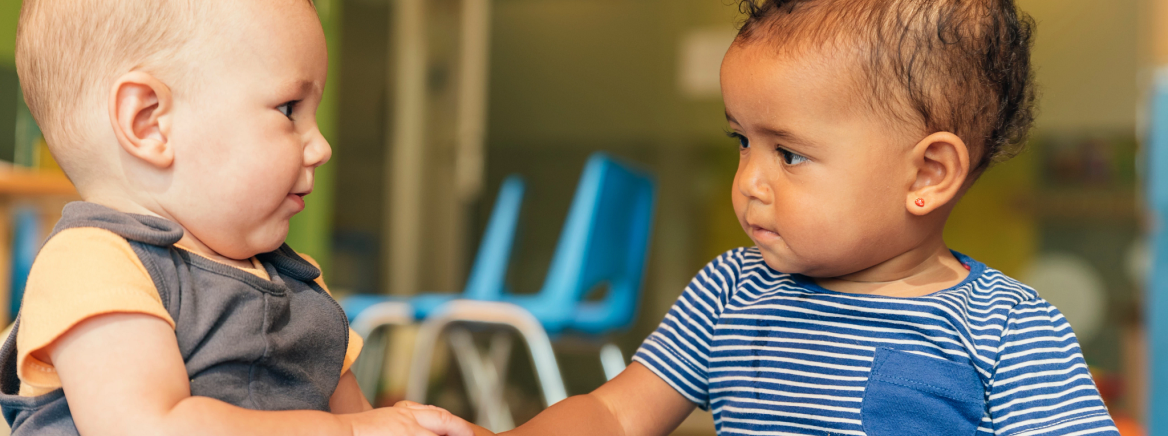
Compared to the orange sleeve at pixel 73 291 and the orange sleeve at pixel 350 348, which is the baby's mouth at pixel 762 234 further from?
the orange sleeve at pixel 73 291

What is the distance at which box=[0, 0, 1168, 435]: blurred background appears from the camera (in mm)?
3338

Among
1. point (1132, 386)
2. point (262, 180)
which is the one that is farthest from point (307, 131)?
point (1132, 386)

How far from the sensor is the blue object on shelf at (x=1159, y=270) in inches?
55.6

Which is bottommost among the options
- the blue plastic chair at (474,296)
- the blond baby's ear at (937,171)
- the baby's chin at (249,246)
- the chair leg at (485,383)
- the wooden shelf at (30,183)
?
the chair leg at (485,383)

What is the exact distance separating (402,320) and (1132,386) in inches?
95.8

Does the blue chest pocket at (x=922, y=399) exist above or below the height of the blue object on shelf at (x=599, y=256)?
above

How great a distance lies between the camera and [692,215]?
396 centimetres

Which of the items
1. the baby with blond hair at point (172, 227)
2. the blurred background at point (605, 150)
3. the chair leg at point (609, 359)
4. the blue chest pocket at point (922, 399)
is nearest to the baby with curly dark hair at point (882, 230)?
the blue chest pocket at point (922, 399)

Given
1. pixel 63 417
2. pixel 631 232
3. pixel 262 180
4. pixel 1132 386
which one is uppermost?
pixel 262 180

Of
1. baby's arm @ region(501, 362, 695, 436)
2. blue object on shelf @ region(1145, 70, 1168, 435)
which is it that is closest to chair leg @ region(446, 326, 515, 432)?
blue object on shelf @ region(1145, 70, 1168, 435)

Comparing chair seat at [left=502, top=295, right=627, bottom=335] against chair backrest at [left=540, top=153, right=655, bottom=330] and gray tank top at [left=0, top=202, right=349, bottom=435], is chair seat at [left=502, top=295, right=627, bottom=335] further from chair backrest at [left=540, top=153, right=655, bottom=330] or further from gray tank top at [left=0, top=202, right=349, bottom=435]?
gray tank top at [left=0, top=202, right=349, bottom=435]

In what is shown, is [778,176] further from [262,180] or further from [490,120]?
[490,120]

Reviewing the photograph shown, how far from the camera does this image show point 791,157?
Result: 677 mm

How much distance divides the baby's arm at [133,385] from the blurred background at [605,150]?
2.30 meters
